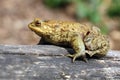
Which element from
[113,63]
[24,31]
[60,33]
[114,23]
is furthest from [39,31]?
[114,23]

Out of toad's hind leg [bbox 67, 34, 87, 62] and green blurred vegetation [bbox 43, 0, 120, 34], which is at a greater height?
toad's hind leg [bbox 67, 34, 87, 62]

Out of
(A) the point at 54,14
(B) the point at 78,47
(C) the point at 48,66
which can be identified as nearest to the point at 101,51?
(B) the point at 78,47

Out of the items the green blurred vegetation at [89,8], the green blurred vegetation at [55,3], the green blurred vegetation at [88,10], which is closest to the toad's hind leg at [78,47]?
the green blurred vegetation at [89,8]

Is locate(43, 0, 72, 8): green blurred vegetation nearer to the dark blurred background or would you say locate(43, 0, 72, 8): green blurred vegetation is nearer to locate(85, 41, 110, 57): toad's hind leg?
the dark blurred background

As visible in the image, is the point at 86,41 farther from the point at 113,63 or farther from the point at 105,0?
the point at 105,0

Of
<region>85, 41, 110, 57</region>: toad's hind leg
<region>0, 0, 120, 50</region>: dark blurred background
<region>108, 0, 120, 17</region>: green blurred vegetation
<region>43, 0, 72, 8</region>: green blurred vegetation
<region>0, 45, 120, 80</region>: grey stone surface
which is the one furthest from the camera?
<region>43, 0, 72, 8</region>: green blurred vegetation

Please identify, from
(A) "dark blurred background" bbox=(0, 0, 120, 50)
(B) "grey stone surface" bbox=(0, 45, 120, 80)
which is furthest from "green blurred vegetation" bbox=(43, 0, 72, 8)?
(B) "grey stone surface" bbox=(0, 45, 120, 80)
